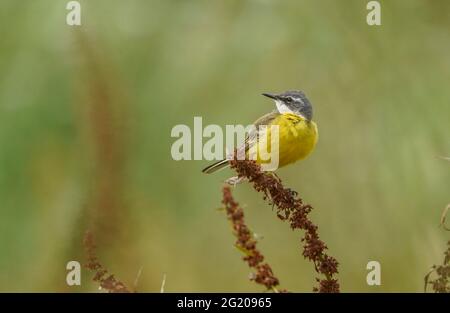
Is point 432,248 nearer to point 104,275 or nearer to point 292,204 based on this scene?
point 292,204

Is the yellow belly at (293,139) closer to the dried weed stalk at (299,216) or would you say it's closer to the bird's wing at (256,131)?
the bird's wing at (256,131)

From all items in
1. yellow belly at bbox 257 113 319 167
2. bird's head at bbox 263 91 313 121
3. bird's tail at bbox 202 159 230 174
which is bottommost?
bird's tail at bbox 202 159 230 174

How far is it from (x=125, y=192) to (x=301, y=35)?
138cm

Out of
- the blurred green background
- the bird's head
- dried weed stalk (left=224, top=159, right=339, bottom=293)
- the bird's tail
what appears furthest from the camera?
the bird's head

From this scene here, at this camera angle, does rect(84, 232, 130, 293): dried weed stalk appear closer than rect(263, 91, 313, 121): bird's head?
Yes

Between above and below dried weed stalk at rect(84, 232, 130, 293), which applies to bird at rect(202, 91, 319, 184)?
above

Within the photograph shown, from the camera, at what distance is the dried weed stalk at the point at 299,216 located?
3.53 metres

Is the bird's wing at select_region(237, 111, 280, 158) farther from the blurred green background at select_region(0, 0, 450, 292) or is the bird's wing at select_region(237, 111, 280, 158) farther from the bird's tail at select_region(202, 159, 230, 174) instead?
the blurred green background at select_region(0, 0, 450, 292)

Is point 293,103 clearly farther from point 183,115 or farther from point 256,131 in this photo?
point 183,115

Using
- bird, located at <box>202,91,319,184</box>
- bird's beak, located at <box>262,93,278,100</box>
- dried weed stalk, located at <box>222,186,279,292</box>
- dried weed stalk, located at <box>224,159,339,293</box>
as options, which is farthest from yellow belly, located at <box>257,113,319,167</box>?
dried weed stalk, located at <box>222,186,279,292</box>

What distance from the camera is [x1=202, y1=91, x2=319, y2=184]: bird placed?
6408 mm

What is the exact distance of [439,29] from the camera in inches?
218

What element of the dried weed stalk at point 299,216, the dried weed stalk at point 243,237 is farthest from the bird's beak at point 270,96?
the dried weed stalk at point 243,237

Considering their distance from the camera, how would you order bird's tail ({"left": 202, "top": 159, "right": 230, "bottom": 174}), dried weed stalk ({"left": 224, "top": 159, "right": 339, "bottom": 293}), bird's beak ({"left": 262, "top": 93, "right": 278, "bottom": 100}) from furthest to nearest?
bird's beak ({"left": 262, "top": 93, "right": 278, "bottom": 100})
bird's tail ({"left": 202, "top": 159, "right": 230, "bottom": 174})
dried weed stalk ({"left": 224, "top": 159, "right": 339, "bottom": 293})
